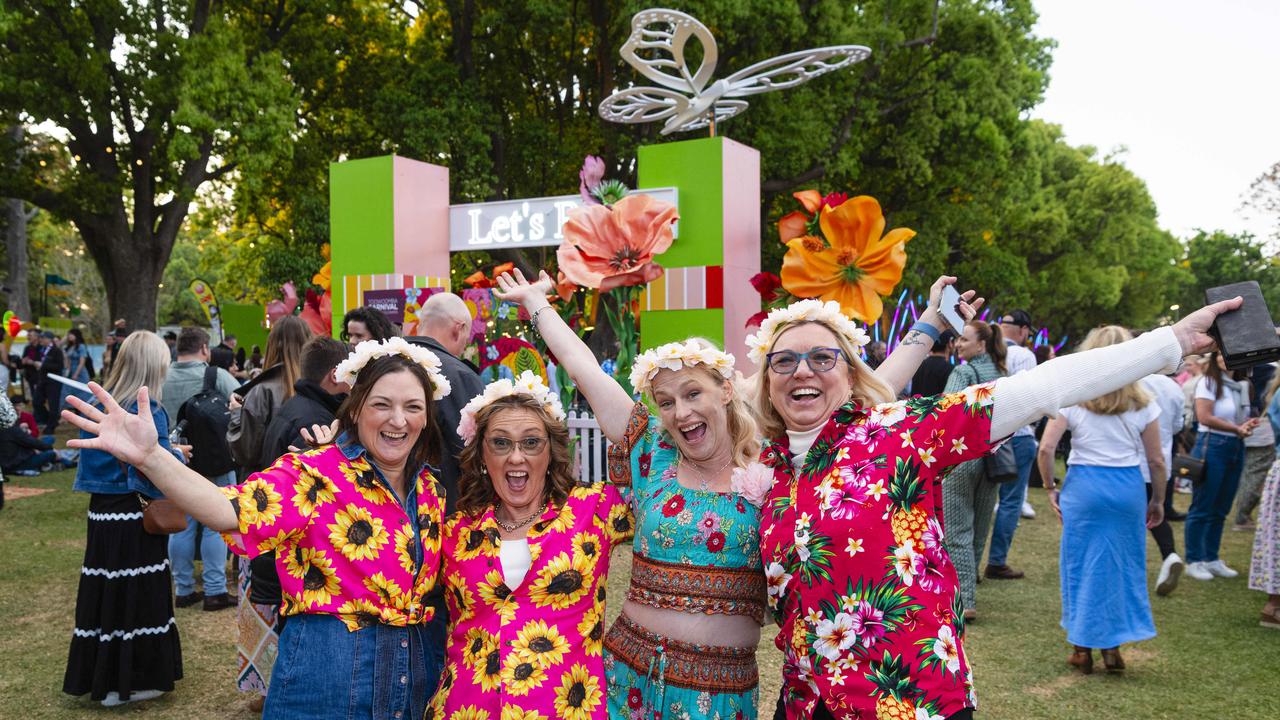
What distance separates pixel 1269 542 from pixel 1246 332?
454 cm

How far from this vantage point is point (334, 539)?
2145mm

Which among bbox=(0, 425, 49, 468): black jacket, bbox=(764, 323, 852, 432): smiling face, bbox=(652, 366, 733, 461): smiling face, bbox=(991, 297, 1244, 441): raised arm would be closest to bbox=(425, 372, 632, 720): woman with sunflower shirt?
bbox=(652, 366, 733, 461): smiling face

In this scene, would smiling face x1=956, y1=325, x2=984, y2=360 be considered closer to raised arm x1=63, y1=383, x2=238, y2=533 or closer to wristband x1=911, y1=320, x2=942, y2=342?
wristband x1=911, y1=320, x2=942, y2=342

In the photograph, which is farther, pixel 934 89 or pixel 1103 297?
pixel 1103 297

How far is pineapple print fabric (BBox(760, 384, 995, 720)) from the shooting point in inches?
74.5

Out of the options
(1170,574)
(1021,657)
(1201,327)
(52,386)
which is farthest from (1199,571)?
(52,386)

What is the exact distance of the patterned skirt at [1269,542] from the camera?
539 cm

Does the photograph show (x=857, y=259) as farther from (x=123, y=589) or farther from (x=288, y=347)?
(x=123, y=589)

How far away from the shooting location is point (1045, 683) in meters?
4.46

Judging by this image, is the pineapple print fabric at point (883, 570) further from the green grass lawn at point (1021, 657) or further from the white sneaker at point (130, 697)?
the white sneaker at point (130, 697)

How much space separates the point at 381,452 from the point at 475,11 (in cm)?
1648

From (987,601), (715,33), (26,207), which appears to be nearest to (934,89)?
(715,33)

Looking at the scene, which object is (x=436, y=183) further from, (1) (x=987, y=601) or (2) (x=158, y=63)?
(1) (x=987, y=601)

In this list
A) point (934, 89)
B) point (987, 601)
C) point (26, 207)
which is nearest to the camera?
point (987, 601)
